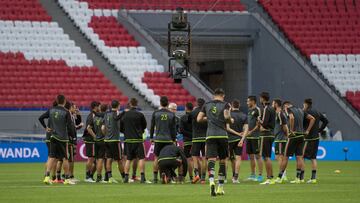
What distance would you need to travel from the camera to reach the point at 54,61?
4853cm

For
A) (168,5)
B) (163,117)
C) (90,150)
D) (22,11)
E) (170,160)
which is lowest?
(170,160)

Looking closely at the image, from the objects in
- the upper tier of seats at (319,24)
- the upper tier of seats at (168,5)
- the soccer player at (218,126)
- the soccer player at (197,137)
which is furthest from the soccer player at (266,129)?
the upper tier of seats at (168,5)

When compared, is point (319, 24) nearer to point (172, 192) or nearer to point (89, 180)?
point (89, 180)

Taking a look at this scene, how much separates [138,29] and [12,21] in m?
6.13

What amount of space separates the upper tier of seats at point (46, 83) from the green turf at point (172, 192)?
1610cm

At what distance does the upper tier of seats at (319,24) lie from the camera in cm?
5316

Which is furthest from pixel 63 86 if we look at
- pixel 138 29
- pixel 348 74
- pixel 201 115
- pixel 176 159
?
pixel 201 115

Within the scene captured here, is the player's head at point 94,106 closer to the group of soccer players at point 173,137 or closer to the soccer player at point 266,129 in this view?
the group of soccer players at point 173,137

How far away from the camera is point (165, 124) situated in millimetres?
27578

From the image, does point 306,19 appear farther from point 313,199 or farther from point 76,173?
point 313,199

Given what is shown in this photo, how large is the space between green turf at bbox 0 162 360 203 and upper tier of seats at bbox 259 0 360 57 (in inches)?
936

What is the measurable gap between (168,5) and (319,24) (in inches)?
317

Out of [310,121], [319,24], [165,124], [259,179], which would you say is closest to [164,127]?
[165,124]

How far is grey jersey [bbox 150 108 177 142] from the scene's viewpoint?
27.5 meters
